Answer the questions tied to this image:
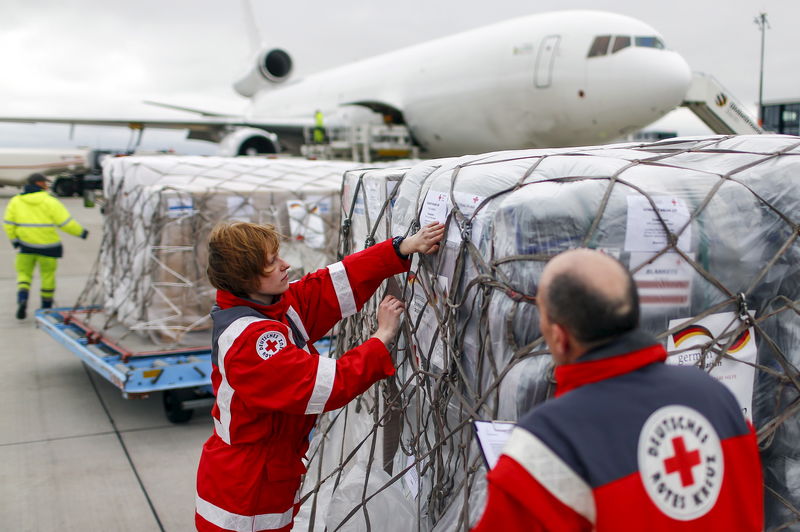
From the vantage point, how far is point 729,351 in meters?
1.79

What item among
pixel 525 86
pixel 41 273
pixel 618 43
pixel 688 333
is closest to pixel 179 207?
pixel 41 273

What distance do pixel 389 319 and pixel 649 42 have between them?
11410 mm

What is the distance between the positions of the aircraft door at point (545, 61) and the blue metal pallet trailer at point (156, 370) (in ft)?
30.0

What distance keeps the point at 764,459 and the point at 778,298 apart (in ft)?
1.55

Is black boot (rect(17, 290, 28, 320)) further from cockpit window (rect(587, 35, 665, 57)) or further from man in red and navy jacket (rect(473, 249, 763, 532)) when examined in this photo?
cockpit window (rect(587, 35, 665, 57))

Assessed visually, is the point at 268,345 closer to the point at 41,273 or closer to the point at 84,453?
the point at 84,453

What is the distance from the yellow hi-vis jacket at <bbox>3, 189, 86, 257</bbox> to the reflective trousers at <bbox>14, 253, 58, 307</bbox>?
129mm

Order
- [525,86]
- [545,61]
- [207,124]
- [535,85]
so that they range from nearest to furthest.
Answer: [545,61] < [535,85] < [525,86] < [207,124]

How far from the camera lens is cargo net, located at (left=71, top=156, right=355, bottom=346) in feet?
18.5

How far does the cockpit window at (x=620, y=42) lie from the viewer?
11.9m

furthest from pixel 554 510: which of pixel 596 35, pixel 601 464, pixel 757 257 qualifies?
pixel 596 35

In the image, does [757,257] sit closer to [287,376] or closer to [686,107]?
[287,376]

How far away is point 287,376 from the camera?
2.02 meters

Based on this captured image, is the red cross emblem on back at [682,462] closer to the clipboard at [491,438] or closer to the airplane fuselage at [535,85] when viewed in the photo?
the clipboard at [491,438]
